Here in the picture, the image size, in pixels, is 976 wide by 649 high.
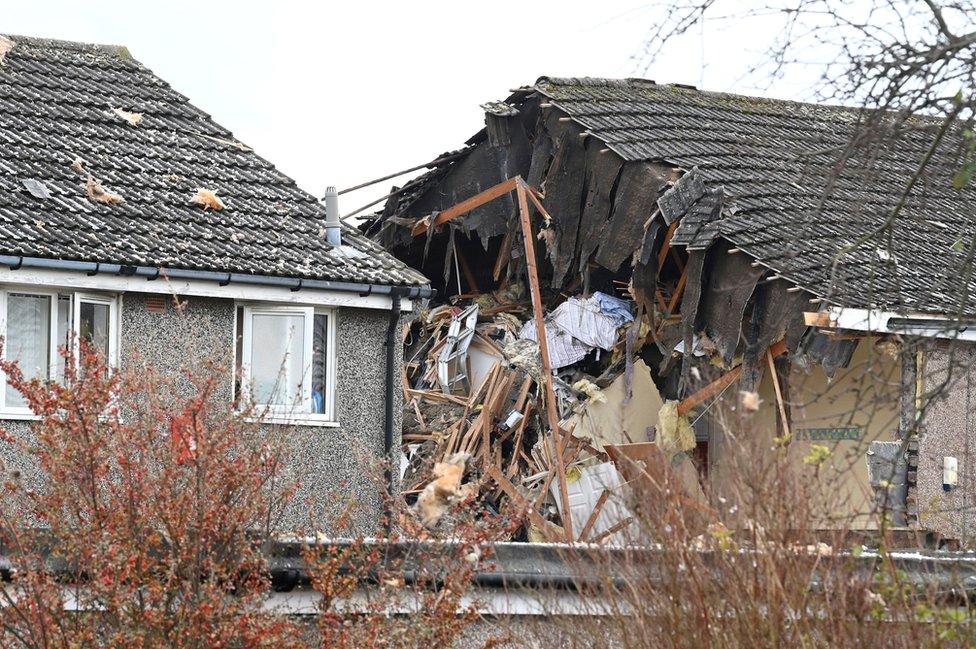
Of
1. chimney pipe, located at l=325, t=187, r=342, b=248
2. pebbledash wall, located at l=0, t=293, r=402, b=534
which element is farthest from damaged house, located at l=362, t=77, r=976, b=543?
chimney pipe, located at l=325, t=187, r=342, b=248

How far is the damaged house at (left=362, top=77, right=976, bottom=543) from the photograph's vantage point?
55.2 feet

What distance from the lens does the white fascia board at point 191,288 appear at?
49.2 feet

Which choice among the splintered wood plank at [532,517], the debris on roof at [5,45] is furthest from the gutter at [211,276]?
the debris on roof at [5,45]

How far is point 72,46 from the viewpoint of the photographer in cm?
2072

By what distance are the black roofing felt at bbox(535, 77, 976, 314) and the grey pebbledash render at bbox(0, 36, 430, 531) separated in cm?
419

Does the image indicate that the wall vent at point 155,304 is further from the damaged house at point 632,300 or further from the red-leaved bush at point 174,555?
the red-leaved bush at point 174,555

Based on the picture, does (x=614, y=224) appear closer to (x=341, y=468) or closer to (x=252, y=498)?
(x=341, y=468)

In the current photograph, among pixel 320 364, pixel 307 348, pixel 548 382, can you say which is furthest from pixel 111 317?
pixel 548 382

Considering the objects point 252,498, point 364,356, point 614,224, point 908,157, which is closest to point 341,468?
point 364,356

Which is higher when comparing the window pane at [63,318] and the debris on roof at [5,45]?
the debris on roof at [5,45]

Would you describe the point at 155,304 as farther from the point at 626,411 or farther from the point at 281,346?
the point at 626,411

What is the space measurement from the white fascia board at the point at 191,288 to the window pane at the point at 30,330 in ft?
0.93

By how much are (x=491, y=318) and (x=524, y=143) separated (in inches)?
100

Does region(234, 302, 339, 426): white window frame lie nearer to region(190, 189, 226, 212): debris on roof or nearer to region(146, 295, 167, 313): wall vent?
region(146, 295, 167, 313): wall vent
